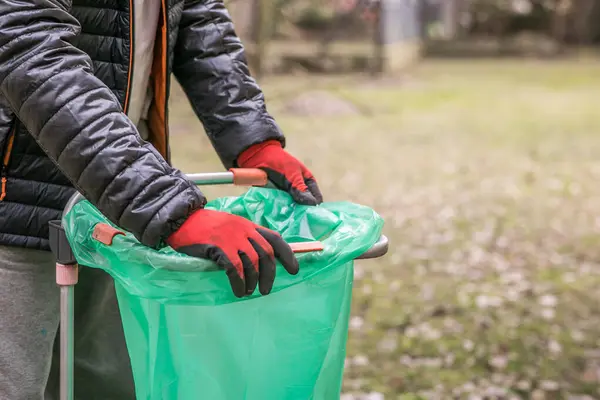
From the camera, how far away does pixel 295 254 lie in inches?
61.7

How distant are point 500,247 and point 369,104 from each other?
7.00m

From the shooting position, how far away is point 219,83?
6.91 feet

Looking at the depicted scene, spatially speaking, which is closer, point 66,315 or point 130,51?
point 66,315

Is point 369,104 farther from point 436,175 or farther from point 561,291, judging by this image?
point 561,291

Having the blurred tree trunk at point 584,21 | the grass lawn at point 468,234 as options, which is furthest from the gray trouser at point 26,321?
the blurred tree trunk at point 584,21

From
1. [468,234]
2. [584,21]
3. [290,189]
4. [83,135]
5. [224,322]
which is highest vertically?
[83,135]

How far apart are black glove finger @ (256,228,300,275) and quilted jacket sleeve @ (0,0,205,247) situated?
5.4 inches

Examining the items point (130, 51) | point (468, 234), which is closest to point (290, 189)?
point (130, 51)

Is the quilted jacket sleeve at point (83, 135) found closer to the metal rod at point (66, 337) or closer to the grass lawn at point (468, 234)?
the metal rod at point (66, 337)

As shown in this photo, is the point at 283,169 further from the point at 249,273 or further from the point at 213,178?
the point at 249,273

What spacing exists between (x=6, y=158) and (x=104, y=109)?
40cm

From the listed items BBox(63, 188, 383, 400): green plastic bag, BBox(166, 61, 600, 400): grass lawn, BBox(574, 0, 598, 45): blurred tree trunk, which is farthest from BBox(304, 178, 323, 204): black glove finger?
BBox(574, 0, 598, 45): blurred tree trunk

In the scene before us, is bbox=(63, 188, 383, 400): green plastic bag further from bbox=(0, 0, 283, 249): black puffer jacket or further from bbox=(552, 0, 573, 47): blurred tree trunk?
bbox=(552, 0, 573, 47): blurred tree trunk

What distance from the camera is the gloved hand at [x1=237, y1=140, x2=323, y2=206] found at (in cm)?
201
